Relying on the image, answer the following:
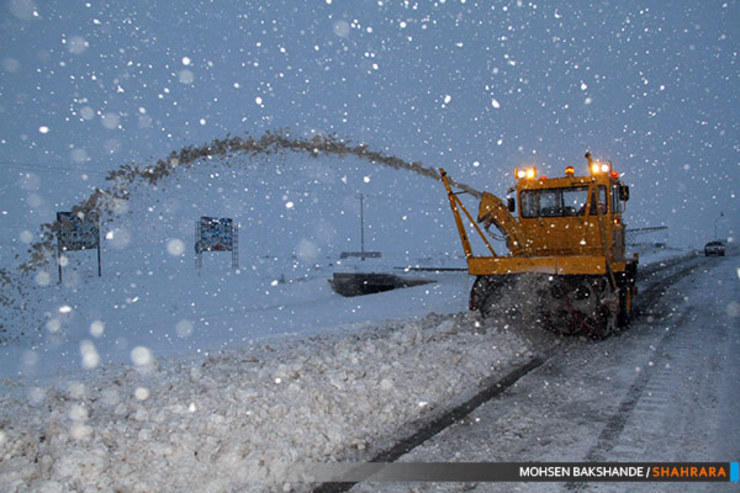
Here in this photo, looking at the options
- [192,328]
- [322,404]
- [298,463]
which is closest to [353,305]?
[192,328]

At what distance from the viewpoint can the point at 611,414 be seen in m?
5.41

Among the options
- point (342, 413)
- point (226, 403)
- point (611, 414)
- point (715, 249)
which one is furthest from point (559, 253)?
point (715, 249)

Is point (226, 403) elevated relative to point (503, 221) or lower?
lower

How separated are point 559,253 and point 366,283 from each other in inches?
386

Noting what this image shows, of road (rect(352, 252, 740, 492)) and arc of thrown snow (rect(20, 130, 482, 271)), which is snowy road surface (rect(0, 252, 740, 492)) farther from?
arc of thrown snow (rect(20, 130, 482, 271))

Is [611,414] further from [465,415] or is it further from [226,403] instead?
[226,403]

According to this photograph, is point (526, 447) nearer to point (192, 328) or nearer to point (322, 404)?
point (322, 404)

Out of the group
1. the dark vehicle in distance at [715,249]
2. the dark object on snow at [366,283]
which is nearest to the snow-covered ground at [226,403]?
the dark object on snow at [366,283]

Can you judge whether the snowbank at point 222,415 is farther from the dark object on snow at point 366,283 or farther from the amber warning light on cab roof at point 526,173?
the dark object on snow at point 366,283

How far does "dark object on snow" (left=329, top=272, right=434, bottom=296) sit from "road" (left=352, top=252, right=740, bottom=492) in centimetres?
1077

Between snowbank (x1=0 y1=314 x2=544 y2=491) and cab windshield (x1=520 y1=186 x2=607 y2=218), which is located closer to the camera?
snowbank (x1=0 y1=314 x2=544 y2=491)

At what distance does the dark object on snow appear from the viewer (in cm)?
1920

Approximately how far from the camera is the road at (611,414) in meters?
4.40

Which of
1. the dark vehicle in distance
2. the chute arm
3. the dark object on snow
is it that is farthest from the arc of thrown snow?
the dark vehicle in distance
